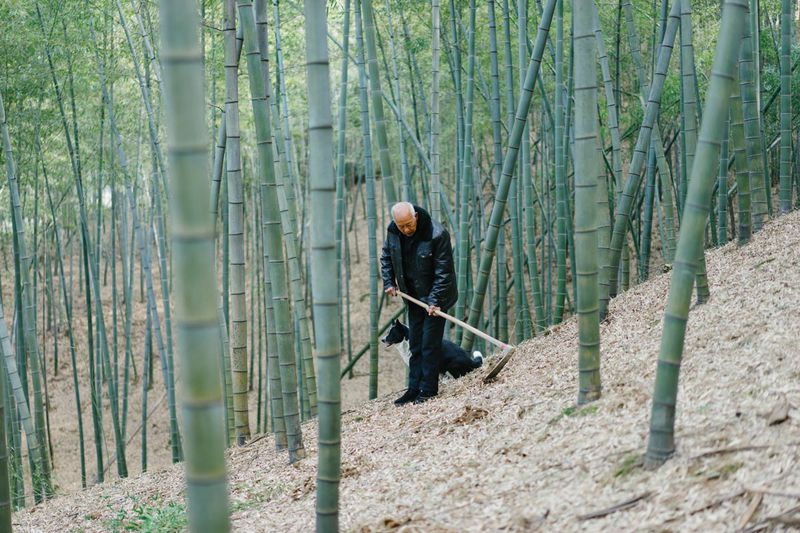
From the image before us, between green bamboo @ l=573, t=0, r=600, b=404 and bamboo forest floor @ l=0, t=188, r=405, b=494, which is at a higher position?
green bamboo @ l=573, t=0, r=600, b=404

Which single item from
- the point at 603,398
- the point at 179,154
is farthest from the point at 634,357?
the point at 179,154

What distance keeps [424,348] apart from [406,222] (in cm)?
77

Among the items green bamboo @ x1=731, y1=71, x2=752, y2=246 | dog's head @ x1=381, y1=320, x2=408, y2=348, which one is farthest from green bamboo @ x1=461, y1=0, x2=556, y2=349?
green bamboo @ x1=731, y1=71, x2=752, y2=246

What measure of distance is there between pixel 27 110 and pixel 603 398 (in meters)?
6.08

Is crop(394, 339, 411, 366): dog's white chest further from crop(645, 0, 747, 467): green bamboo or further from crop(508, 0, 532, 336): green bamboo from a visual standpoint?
crop(645, 0, 747, 467): green bamboo

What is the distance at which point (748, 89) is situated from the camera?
16.7ft

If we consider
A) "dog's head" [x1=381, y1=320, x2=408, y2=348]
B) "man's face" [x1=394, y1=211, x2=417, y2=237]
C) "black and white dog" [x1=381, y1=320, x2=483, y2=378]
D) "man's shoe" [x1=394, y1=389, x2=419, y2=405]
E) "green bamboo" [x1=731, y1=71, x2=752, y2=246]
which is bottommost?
"man's shoe" [x1=394, y1=389, x2=419, y2=405]

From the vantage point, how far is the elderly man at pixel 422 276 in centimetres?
469

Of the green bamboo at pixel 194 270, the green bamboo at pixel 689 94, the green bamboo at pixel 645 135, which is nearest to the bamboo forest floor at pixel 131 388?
the green bamboo at pixel 645 135

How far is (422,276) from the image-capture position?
4.77 metres

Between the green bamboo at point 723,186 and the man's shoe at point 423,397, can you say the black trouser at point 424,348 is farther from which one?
the green bamboo at point 723,186

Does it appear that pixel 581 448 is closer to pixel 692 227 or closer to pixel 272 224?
pixel 692 227

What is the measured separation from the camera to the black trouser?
4.78 metres

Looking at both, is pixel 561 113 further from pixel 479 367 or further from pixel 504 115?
pixel 504 115
